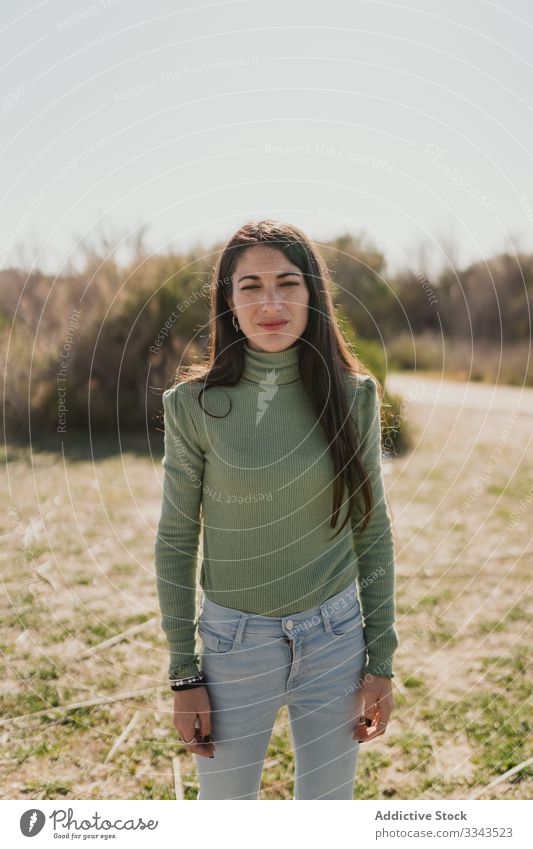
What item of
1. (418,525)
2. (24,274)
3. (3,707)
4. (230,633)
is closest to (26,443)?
(24,274)

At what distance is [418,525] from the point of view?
19.7 feet

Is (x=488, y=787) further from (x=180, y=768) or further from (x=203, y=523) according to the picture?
(x=203, y=523)

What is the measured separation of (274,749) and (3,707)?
1271mm

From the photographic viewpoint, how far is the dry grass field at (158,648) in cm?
281

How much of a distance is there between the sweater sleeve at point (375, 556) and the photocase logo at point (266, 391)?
0.69ft

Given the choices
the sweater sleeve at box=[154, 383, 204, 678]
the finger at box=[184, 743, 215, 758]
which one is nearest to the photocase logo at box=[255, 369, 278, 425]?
the sweater sleeve at box=[154, 383, 204, 678]

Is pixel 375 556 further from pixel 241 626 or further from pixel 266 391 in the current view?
pixel 266 391

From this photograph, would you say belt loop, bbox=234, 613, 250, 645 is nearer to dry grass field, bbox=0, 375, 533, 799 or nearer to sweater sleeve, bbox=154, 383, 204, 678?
sweater sleeve, bbox=154, 383, 204, 678

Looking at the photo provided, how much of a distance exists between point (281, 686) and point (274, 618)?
6.4 inches

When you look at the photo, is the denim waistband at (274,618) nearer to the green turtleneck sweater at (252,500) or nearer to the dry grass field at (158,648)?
the green turtleneck sweater at (252,500)
